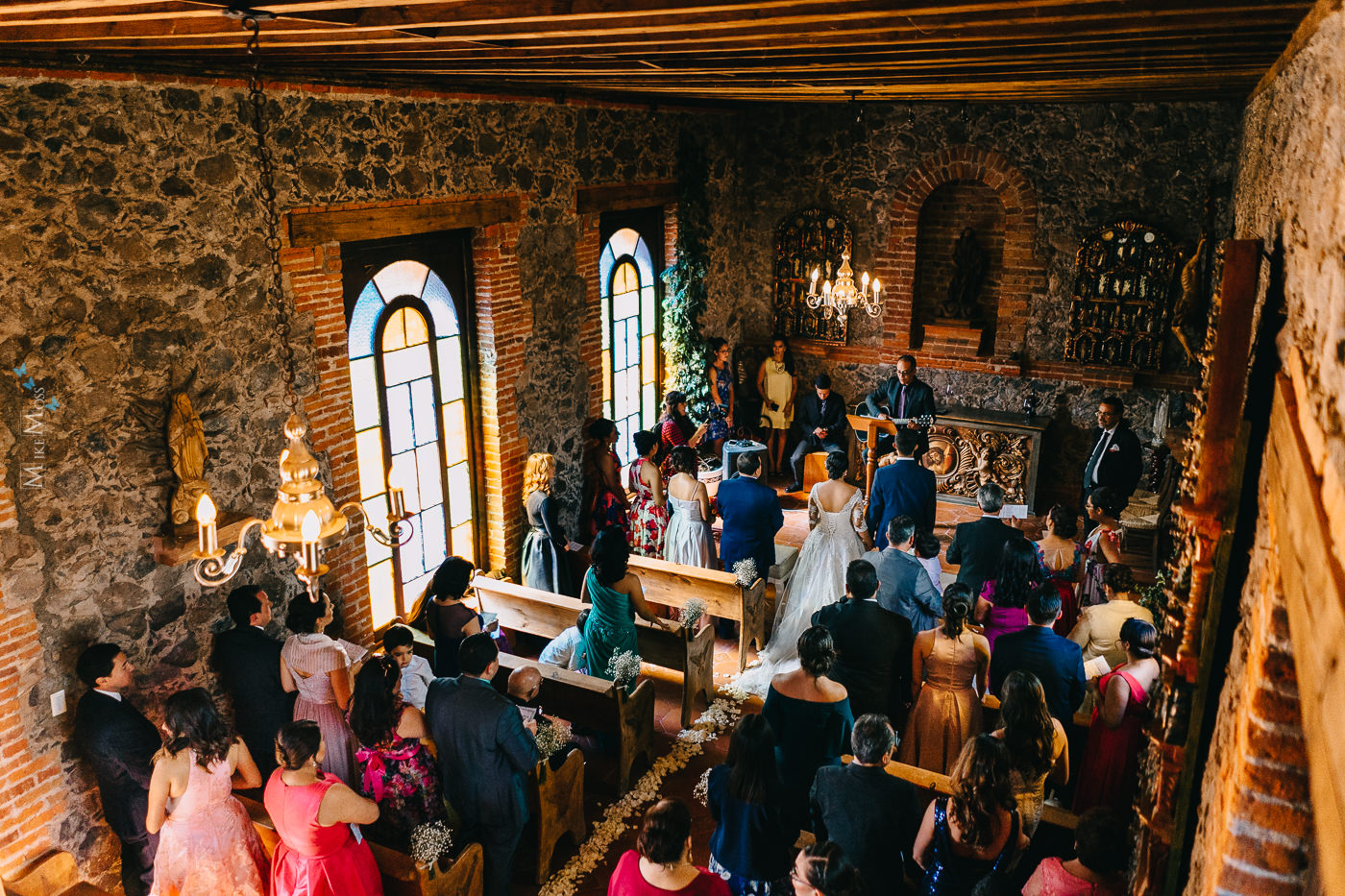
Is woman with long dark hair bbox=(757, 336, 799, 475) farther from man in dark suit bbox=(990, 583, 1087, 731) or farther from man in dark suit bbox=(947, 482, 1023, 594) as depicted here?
man in dark suit bbox=(990, 583, 1087, 731)

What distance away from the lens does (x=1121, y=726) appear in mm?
4328

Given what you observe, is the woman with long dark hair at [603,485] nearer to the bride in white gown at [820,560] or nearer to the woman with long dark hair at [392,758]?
the bride in white gown at [820,560]

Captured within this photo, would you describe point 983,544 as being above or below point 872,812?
above

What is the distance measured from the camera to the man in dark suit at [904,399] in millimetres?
9391

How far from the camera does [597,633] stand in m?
5.76

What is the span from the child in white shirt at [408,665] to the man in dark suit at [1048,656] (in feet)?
10.2

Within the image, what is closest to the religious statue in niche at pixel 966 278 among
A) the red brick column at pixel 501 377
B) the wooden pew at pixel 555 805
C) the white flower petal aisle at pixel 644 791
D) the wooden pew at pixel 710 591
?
the wooden pew at pixel 710 591

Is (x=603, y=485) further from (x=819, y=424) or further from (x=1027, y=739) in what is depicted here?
(x=1027, y=739)

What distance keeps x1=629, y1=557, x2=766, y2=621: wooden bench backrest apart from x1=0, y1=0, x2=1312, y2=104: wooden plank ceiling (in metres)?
3.45

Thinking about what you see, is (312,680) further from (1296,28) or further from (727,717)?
(1296,28)

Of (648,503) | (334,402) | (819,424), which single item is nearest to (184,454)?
(334,402)

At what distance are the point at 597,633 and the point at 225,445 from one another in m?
2.51

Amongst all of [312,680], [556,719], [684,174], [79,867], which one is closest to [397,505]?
[312,680]

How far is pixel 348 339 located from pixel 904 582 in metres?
4.03
